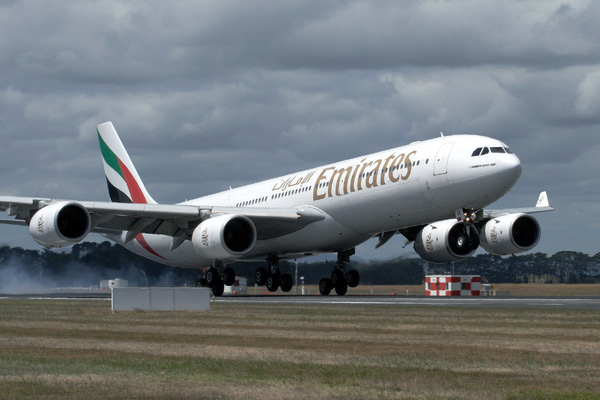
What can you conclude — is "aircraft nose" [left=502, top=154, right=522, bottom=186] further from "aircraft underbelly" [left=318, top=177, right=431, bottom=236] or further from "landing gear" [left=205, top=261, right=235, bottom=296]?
"landing gear" [left=205, top=261, right=235, bottom=296]

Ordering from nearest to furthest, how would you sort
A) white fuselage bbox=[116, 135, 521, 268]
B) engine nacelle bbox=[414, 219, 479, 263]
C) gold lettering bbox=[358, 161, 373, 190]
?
white fuselage bbox=[116, 135, 521, 268], gold lettering bbox=[358, 161, 373, 190], engine nacelle bbox=[414, 219, 479, 263]

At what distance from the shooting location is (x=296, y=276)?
79.8 m

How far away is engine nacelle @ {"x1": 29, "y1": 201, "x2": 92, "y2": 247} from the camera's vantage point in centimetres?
4256

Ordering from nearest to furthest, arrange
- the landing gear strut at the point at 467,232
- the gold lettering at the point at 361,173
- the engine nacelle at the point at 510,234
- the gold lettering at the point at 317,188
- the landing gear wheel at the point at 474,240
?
the landing gear strut at the point at 467,232 < the landing gear wheel at the point at 474,240 < the gold lettering at the point at 361,173 < the engine nacelle at the point at 510,234 < the gold lettering at the point at 317,188

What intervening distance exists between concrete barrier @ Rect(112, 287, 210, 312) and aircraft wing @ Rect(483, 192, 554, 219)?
777 inches

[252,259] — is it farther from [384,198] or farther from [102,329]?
[102,329]

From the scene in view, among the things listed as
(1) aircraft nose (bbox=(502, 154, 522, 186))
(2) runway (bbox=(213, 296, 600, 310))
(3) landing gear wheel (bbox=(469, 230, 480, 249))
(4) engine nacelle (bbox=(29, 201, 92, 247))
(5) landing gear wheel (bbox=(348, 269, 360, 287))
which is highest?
(1) aircraft nose (bbox=(502, 154, 522, 186))

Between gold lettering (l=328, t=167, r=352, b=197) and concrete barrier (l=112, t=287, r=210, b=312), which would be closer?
concrete barrier (l=112, t=287, r=210, b=312)

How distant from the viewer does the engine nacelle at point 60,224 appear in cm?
4256

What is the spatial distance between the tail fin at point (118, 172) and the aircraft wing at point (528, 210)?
73.7ft

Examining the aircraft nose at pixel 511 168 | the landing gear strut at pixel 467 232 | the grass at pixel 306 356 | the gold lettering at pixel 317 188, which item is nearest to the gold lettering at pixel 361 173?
the gold lettering at pixel 317 188

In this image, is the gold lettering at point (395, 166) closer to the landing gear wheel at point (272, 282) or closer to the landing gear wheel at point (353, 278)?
the landing gear wheel at point (353, 278)

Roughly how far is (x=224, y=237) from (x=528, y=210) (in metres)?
16.7

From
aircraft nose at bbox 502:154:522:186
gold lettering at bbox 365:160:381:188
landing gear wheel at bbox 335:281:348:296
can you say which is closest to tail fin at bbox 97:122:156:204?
landing gear wheel at bbox 335:281:348:296
